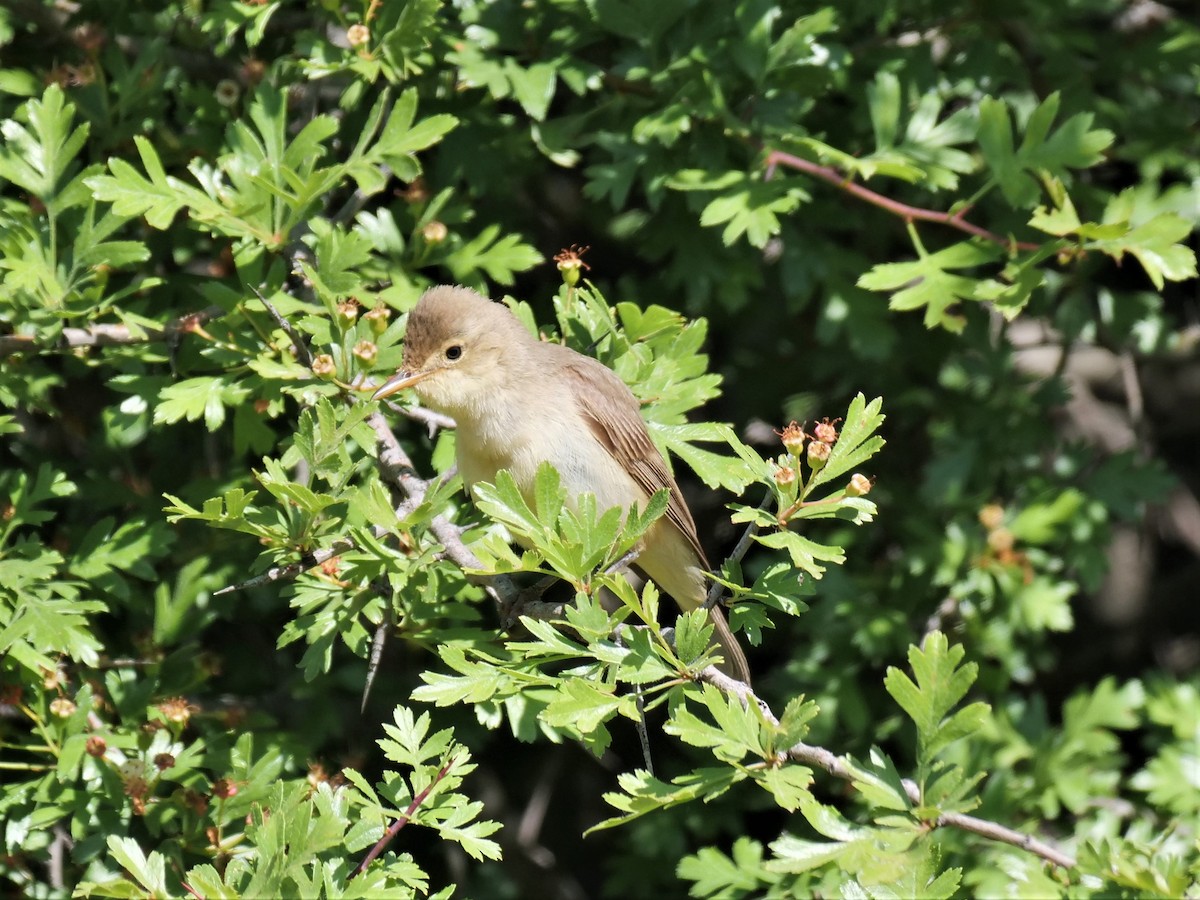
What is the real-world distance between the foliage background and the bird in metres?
0.12

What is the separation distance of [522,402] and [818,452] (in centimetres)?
125

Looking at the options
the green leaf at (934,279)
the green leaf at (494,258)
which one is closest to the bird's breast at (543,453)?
the green leaf at (494,258)

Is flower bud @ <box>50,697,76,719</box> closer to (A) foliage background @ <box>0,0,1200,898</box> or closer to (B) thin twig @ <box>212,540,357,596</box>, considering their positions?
(A) foliage background @ <box>0,0,1200,898</box>

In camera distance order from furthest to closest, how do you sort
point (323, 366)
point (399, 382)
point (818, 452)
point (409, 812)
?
point (399, 382), point (323, 366), point (409, 812), point (818, 452)

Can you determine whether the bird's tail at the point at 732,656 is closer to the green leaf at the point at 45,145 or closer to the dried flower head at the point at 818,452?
the dried flower head at the point at 818,452

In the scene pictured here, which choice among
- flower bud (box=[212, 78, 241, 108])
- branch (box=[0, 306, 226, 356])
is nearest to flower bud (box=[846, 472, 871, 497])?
branch (box=[0, 306, 226, 356])

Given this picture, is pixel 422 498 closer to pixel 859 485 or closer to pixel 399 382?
pixel 399 382

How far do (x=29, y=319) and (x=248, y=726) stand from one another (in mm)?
1174

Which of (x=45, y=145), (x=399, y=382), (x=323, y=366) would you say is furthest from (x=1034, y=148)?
(x=45, y=145)

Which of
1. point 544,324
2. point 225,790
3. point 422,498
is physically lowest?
point 225,790

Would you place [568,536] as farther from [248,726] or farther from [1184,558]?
[1184,558]

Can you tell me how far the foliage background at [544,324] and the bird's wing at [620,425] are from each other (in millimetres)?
81

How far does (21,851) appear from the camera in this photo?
345 centimetres

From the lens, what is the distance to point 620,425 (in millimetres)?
3641
